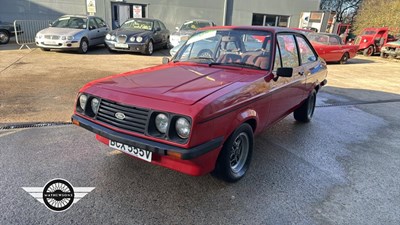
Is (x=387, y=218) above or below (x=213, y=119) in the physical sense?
below

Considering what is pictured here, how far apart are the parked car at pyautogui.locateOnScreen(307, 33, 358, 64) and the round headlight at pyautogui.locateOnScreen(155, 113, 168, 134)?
42.5 feet

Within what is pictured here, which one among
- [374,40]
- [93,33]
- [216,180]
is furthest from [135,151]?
[374,40]

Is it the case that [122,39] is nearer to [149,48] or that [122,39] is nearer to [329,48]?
[149,48]

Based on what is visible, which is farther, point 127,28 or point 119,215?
point 127,28

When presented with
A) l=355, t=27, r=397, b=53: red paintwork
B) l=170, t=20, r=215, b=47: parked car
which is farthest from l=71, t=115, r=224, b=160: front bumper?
l=355, t=27, r=397, b=53: red paintwork

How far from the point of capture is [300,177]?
3.37 m

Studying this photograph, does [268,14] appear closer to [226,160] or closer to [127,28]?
[127,28]

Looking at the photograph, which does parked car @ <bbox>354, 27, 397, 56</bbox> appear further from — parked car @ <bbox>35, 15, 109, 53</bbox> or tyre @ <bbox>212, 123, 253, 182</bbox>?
tyre @ <bbox>212, 123, 253, 182</bbox>

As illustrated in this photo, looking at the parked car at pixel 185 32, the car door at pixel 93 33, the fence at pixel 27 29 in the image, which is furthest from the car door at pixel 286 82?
the fence at pixel 27 29

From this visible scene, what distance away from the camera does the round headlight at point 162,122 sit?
2.50 m

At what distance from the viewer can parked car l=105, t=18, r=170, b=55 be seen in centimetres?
1192

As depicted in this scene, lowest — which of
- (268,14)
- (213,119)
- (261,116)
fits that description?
(261,116)

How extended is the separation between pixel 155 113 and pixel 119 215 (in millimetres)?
956

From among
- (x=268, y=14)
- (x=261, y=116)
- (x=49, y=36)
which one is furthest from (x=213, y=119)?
(x=268, y=14)
